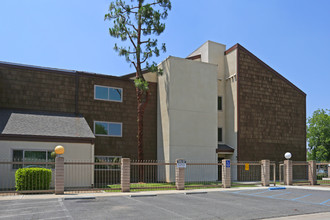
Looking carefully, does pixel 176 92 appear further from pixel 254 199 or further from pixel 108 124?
pixel 254 199

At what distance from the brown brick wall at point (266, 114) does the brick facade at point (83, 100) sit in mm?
7770

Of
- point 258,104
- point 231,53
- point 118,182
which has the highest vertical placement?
point 231,53

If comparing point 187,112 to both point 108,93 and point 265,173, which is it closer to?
point 108,93

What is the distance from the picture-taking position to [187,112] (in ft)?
84.8

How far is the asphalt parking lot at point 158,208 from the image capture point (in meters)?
11.0

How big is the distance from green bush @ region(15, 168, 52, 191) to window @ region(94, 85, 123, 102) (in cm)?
875

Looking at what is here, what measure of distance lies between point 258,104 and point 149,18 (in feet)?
Answer: 39.4

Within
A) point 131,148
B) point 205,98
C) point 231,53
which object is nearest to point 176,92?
point 205,98

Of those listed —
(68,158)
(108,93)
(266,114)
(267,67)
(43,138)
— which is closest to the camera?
(43,138)

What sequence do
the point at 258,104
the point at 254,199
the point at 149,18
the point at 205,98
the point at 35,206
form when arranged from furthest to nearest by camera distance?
the point at 258,104
the point at 205,98
the point at 149,18
the point at 254,199
the point at 35,206

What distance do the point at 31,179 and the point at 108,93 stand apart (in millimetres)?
9885

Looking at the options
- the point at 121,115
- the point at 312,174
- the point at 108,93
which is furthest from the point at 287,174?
the point at 108,93

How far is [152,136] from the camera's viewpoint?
86.3 ft

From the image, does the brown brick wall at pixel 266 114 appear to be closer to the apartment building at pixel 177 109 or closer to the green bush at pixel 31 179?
the apartment building at pixel 177 109
